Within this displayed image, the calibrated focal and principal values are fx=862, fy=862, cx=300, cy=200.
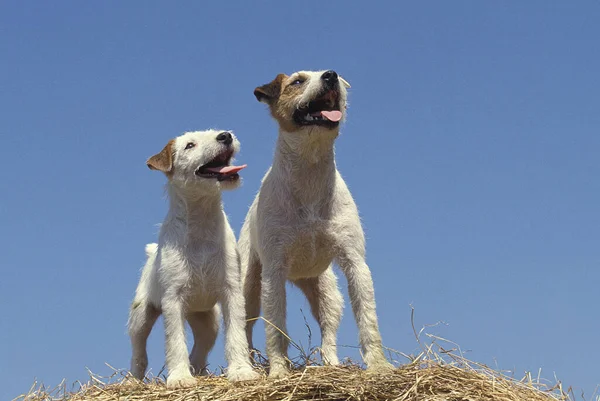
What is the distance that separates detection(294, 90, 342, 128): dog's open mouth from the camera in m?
8.71

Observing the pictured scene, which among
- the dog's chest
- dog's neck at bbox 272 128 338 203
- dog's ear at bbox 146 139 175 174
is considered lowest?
the dog's chest

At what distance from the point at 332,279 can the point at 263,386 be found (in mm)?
2683

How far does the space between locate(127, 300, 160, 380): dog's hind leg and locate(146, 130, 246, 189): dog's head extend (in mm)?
1611

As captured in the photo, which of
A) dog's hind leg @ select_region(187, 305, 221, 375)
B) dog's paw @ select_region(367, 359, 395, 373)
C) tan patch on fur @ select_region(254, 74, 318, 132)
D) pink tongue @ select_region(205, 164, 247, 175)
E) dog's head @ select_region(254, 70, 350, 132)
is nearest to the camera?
dog's paw @ select_region(367, 359, 395, 373)

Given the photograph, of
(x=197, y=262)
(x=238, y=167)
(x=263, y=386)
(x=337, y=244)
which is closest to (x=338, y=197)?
(x=337, y=244)

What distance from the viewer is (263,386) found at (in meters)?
7.66

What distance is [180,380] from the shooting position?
8672 mm

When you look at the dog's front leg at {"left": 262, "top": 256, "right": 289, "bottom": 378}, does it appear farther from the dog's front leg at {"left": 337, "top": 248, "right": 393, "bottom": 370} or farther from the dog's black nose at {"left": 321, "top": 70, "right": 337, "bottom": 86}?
the dog's black nose at {"left": 321, "top": 70, "right": 337, "bottom": 86}

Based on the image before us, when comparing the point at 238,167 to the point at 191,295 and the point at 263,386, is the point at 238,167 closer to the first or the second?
the point at 191,295

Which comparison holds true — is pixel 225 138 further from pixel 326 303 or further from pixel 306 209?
pixel 326 303

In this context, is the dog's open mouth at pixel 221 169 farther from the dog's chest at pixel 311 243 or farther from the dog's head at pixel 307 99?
the dog's chest at pixel 311 243

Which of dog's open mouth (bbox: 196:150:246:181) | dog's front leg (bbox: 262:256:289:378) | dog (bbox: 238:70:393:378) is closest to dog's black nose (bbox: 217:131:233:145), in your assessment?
dog's open mouth (bbox: 196:150:246:181)

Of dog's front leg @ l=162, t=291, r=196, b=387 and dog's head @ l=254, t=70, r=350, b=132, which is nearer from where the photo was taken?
dog's head @ l=254, t=70, r=350, b=132

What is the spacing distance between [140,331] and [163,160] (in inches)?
80.0
